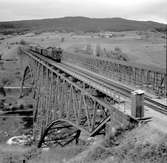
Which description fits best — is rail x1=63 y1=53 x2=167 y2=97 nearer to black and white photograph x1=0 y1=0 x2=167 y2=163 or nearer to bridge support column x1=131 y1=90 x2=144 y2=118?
black and white photograph x1=0 y1=0 x2=167 y2=163

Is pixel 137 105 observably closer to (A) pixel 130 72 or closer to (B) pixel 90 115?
(B) pixel 90 115

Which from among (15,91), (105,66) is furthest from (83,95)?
(15,91)

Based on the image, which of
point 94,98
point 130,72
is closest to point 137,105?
Result: point 94,98

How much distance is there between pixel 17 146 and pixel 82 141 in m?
10.1

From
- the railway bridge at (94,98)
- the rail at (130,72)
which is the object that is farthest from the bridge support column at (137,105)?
the rail at (130,72)

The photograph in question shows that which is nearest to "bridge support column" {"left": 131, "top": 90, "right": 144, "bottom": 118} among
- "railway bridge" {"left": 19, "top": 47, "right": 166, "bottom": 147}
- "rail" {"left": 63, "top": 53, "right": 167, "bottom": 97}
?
"railway bridge" {"left": 19, "top": 47, "right": 166, "bottom": 147}

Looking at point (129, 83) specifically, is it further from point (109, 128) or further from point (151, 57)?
point (151, 57)

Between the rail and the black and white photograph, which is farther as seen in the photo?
the rail

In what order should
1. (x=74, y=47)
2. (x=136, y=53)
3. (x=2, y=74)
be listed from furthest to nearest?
(x=74, y=47)
(x=136, y=53)
(x=2, y=74)

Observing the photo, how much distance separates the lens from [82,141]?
3058 centimetres

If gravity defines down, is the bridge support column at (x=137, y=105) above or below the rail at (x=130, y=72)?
above

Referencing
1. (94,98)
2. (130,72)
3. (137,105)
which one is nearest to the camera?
(137,105)

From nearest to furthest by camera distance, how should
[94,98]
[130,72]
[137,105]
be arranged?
1. [137,105]
2. [94,98]
3. [130,72]

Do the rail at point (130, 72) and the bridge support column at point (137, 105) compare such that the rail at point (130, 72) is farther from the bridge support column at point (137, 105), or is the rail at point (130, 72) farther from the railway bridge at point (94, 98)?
the bridge support column at point (137, 105)
